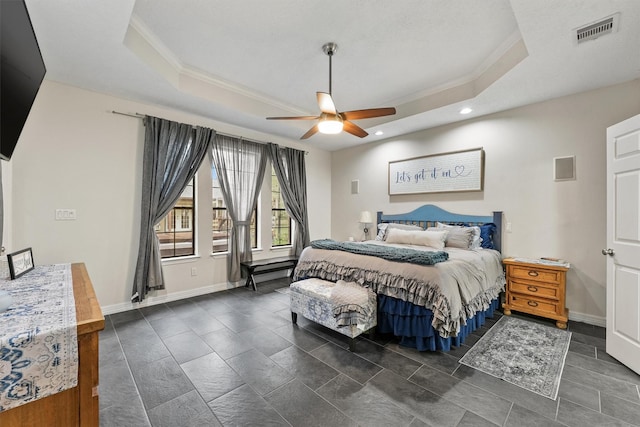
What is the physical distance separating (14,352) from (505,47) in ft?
13.6

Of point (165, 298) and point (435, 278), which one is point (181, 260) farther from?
point (435, 278)

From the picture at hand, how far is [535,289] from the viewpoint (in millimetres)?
3295

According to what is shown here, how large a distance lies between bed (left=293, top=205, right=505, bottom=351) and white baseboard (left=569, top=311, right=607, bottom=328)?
77cm

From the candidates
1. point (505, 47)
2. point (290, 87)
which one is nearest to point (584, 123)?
point (505, 47)

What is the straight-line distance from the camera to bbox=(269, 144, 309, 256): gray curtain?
A: 204 inches

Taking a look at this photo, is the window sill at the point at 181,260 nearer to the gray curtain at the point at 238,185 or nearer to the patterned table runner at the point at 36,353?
the gray curtain at the point at 238,185

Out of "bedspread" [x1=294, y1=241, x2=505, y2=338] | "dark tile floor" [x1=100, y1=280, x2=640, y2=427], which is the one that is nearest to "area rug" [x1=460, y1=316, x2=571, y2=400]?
"dark tile floor" [x1=100, y1=280, x2=640, y2=427]

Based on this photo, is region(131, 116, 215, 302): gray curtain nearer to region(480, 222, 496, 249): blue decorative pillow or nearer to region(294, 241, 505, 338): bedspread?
region(294, 241, 505, 338): bedspread

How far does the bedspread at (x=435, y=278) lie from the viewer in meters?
2.46

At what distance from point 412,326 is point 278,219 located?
11.5 ft

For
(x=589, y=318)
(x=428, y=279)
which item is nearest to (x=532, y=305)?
(x=589, y=318)

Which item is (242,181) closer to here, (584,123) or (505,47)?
(505,47)

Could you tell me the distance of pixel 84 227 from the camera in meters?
3.32

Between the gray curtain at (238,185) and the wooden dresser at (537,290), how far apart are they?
385 cm
